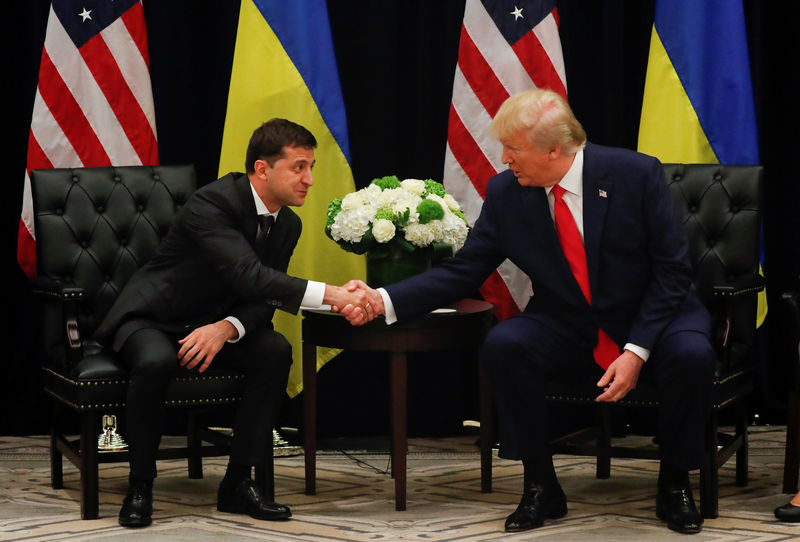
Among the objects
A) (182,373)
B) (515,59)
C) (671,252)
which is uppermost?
(515,59)

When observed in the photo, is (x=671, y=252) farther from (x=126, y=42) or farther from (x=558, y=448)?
(x=126, y=42)

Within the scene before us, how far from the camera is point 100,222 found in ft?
13.6

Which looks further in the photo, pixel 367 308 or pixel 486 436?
pixel 486 436

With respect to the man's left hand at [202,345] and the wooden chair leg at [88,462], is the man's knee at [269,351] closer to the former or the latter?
the man's left hand at [202,345]

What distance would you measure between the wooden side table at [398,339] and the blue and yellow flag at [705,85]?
111cm

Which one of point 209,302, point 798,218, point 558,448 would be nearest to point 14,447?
point 209,302

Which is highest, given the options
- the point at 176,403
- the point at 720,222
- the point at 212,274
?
the point at 720,222

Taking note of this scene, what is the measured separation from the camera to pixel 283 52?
4.58 meters

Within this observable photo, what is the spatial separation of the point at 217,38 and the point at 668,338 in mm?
2363

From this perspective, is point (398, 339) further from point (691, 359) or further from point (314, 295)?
point (691, 359)

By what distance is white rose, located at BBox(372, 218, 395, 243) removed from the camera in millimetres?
3908

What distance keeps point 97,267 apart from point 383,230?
99 centimetres

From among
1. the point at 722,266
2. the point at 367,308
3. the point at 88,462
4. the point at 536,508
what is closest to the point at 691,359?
the point at 536,508

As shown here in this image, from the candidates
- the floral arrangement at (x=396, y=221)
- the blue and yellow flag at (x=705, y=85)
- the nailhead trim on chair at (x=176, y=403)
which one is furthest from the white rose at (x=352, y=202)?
the blue and yellow flag at (x=705, y=85)
